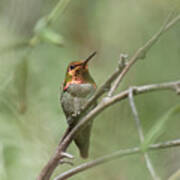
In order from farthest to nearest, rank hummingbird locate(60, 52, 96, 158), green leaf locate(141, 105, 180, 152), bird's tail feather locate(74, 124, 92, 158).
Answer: hummingbird locate(60, 52, 96, 158) → bird's tail feather locate(74, 124, 92, 158) → green leaf locate(141, 105, 180, 152)

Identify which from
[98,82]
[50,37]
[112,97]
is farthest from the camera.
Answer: [98,82]

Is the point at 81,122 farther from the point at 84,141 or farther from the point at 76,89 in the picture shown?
the point at 76,89

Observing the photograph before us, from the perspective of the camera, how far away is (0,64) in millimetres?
2527

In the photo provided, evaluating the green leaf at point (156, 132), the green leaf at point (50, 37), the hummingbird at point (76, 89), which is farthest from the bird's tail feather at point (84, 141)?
the green leaf at point (156, 132)

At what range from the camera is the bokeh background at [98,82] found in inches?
84.3

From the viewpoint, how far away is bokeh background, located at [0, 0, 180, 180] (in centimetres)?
214

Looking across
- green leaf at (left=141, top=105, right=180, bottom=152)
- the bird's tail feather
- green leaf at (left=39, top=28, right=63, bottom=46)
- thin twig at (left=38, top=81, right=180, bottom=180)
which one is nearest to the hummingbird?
the bird's tail feather

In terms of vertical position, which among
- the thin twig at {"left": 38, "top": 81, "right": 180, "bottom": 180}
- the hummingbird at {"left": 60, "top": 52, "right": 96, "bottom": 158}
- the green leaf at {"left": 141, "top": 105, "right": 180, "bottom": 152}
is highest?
the hummingbird at {"left": 60, "top": 52, "right": 96, "bottom": 158}

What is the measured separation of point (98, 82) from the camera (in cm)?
304

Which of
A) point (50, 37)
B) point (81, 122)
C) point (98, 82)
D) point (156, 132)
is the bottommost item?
point (156, 132)

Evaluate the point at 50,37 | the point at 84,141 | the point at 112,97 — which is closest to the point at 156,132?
the point at 112,97

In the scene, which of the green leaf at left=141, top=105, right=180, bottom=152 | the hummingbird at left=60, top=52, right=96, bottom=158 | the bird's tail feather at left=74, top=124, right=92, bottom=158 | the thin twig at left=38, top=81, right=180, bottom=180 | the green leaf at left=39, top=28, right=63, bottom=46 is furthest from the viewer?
the hummingbird at left=60, top=52, right=96, bottom=158

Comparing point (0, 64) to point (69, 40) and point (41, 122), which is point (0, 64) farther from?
point (69, 40)

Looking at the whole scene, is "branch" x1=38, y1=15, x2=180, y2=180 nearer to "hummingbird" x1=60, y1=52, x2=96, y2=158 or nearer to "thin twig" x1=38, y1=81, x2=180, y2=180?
"thin twig" x1=38, y1=81, x2=180, y2=180
